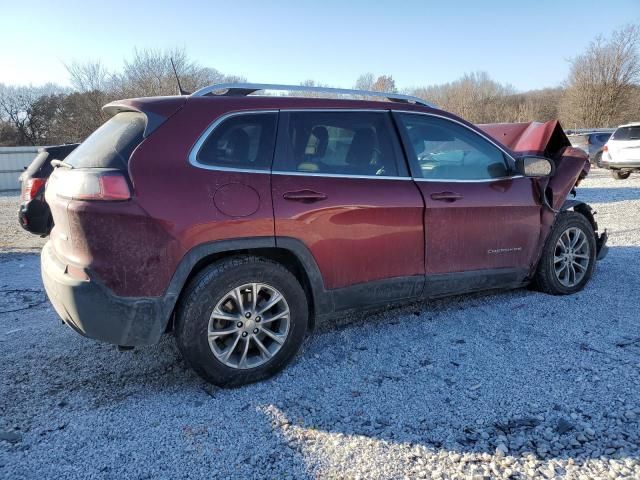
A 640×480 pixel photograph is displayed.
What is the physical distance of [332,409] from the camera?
109 inches

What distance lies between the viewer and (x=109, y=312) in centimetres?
274

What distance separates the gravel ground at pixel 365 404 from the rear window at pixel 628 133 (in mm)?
13679

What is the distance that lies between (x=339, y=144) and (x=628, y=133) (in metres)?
15.7

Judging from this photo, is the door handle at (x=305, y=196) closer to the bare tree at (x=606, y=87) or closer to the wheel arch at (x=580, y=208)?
the wheel arch at (x=580, y=208)

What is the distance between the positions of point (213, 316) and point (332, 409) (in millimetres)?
901

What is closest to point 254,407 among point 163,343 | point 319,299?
point 319,299

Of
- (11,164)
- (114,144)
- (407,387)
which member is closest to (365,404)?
(407,387)

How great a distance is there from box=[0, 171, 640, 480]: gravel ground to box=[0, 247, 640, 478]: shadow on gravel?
11mm

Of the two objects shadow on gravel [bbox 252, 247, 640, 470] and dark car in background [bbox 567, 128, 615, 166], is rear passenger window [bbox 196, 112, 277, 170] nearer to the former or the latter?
shadow on gravel [bbox 252, 247, 640, 470]

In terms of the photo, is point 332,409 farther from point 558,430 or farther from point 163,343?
point 163,343

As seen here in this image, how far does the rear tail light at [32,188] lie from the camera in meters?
5.06

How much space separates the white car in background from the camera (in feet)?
49.6

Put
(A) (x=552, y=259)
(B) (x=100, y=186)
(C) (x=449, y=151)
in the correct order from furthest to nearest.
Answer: (A) (x=552, y=259)
(C) (x=449, y=151)
(B) (x=100, y=186)

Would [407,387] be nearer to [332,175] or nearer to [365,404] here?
[365,404]
